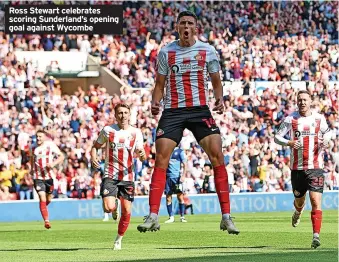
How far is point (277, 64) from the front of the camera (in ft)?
122

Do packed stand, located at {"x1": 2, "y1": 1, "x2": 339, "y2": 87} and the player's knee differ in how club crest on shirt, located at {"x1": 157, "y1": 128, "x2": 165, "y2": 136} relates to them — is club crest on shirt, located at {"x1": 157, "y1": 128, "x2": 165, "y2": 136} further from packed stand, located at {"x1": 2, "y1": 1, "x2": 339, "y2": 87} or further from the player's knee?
→ packed stand, located at {"x1": 2, "y1": 1, "x2": 339, "y2": 87}

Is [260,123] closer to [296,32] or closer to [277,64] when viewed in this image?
[277,64]

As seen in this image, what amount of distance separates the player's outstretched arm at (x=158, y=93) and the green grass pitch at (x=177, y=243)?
79.4 inches

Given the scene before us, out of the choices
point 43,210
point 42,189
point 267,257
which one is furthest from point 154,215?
point 42,189

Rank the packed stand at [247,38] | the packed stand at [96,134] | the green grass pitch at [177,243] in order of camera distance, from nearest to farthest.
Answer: the green grass pitch at [177,243]
the packed stand at [96,134]
the packed stand at [247,38]

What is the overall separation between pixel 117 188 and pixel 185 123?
12.9 ft

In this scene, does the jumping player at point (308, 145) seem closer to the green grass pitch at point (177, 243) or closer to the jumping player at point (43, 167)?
the green grass pitch at point (177, 243)

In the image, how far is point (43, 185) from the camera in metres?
21.9

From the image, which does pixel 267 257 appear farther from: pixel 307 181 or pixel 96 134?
pixel 96 134

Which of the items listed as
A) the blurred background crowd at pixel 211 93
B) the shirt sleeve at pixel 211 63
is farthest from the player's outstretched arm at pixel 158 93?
the blurred background crowd at pixel 211 93

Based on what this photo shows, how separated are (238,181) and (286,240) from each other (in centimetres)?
1523

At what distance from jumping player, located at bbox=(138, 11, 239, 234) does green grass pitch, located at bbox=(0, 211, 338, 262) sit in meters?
1.39
